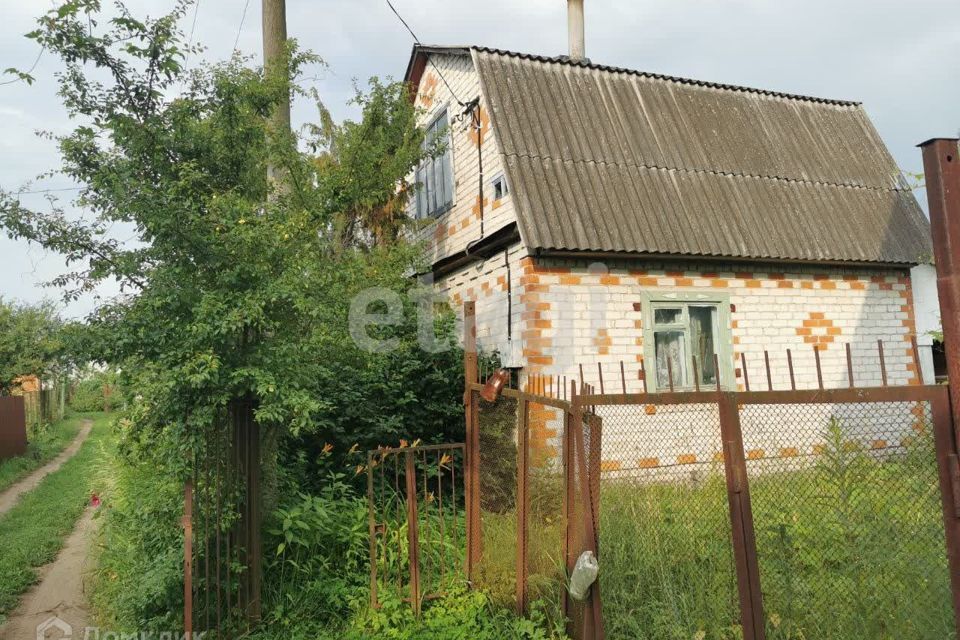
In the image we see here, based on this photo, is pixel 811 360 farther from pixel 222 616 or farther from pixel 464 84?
pixel 222 616

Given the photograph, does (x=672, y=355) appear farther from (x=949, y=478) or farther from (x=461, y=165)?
(x=949, y=478)

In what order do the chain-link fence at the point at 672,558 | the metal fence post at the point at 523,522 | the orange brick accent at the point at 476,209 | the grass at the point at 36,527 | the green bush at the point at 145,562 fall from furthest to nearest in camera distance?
the orange brick accent at the point at 476,209 < the grass at the point at 36,527 < the green bush at the point at 145,562 < the metal fence post at the point at 523,522 < the chain-link fence at the point at 672,558

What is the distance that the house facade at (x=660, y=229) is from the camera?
8.45m

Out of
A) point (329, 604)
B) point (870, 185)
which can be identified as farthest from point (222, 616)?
point (870, 185)

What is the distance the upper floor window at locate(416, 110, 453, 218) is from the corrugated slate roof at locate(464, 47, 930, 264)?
4.42 feet

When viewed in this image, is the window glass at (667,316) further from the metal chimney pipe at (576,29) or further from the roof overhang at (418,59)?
the metal chimney pipe at (576,29)

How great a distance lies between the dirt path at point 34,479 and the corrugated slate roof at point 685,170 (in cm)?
961

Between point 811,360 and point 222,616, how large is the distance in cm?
807

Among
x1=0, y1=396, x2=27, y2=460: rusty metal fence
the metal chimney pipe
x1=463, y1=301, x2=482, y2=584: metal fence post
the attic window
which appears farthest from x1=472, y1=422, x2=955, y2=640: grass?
x1=0, y1=396, x2=27, y2=460: rusty metal fence

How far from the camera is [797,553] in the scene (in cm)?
362

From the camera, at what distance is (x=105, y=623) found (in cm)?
561

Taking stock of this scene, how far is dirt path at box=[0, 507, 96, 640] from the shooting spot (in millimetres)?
5652

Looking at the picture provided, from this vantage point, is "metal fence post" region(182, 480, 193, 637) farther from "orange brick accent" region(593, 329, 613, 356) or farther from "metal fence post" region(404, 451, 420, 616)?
"orange brick accent" region(593, 329, 613, 356)

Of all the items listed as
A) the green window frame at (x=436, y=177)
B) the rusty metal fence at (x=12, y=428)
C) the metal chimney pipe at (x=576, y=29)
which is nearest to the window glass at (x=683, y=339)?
the green window frame at (x=436, y=177)
